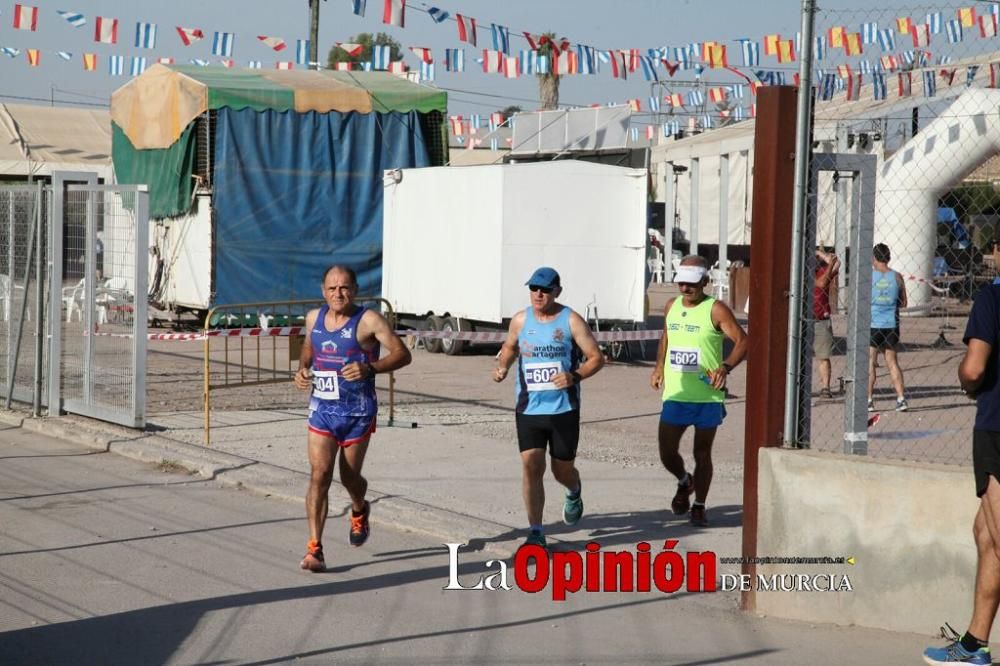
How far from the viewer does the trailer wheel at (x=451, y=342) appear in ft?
67.5

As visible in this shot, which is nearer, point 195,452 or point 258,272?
point 195,452

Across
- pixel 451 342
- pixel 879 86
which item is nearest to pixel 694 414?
pixel 451 342

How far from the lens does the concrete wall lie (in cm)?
619

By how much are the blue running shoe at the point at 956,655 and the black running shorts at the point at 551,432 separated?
2.60 m

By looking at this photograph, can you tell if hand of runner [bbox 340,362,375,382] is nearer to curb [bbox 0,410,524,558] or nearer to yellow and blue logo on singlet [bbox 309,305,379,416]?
yellow and blue logo on singlet [bbox 309,305,379,416]

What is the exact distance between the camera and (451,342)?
2069 centimetres

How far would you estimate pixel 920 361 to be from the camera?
786 inches

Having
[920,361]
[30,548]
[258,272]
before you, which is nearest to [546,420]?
[30,548]

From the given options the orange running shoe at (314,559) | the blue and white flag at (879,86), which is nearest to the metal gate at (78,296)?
the orange running shoe at (314,559)

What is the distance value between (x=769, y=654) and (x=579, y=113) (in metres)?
19.8

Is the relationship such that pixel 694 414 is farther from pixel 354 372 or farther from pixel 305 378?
pixel 305 378

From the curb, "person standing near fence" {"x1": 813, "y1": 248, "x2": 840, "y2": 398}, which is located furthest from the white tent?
"person standing near fence" {"x1": 813, "y1": 248, "x2": 840, "y2": 398}

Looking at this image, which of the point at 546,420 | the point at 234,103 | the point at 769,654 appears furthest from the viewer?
the point at 234,103

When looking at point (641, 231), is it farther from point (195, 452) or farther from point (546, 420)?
point (546, 420)
